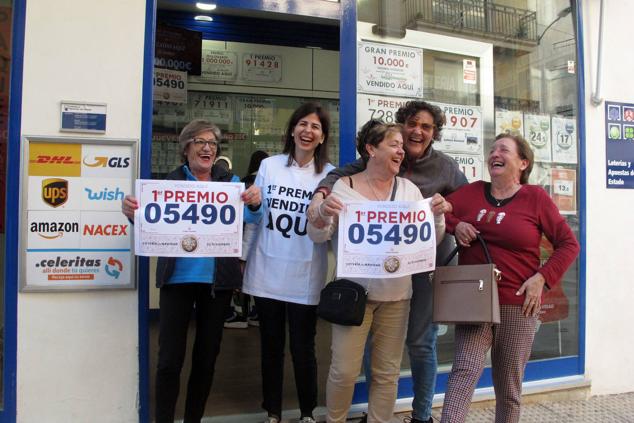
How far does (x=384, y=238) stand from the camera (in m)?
2.81

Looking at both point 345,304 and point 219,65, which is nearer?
point 345,304

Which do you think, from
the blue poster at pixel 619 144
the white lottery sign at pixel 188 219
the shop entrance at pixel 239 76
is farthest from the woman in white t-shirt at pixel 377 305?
the shop entrance at pixel 239 76

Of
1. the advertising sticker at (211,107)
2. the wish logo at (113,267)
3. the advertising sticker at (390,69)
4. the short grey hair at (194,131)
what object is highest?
the advertising sticker at (211,107)

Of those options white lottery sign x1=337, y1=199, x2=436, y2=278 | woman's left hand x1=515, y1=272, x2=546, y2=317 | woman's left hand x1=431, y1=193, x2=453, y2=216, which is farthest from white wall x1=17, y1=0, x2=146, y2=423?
woman's left hand x1=515, y1=272, x2=546, y2=317

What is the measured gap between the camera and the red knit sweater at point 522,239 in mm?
2748

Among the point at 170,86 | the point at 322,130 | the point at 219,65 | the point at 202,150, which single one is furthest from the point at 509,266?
the point at 219,65

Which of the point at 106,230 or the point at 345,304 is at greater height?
the point at 106,230

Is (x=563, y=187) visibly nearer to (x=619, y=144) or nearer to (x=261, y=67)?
(x=619, y=144)

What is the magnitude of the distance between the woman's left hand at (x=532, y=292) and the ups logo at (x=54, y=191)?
8.73ft

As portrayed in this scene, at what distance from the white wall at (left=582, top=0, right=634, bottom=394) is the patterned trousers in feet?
6.36

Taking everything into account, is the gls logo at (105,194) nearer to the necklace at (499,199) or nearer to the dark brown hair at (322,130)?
the dark brown hair at (322,130)

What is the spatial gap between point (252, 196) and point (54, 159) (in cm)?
124

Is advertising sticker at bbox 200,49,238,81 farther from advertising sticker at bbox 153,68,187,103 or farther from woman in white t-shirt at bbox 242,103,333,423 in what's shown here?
woman in white t-shirt at bbox 242,103,333,423

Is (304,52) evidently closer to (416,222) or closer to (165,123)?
(165,123)
